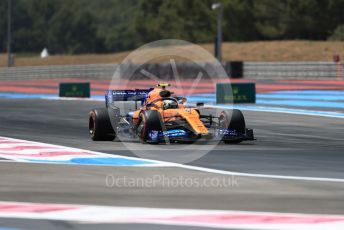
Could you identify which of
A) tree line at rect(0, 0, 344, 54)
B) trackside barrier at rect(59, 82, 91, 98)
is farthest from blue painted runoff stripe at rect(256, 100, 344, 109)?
tree line at rect(0, 0, 344, 54)

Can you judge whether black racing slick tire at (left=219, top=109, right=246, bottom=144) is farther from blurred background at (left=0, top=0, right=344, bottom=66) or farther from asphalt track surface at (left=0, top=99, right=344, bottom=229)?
blurred background at (left=0, top=0, right=344, bottom=66)

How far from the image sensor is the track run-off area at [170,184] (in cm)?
768

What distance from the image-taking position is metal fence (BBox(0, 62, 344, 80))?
4628 centimetres

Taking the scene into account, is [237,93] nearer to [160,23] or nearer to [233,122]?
[233,122]

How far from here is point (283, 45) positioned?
61125mm

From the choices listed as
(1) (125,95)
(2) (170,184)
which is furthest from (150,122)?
(2) (170,184)

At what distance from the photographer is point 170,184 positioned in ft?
32.8

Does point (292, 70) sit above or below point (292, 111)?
above

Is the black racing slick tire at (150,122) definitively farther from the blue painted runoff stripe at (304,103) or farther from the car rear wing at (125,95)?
the blue painted runoff stripe at (304,103)

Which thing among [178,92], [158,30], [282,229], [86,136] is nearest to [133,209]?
[282,229]

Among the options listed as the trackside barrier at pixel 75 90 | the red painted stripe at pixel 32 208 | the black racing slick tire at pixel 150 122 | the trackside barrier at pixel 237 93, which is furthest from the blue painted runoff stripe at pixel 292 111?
the red painted stripe at pixel 32 208

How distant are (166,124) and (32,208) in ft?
22.8

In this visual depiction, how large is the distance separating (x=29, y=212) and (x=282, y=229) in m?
2.33

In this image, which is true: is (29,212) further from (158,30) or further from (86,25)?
(86,25)
